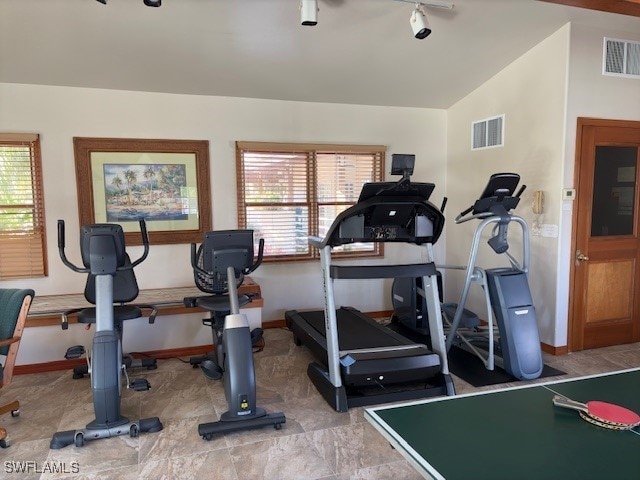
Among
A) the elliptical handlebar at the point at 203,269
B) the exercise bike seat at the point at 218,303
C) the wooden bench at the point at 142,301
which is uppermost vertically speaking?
the elliptical handlebar at the point at 203,269

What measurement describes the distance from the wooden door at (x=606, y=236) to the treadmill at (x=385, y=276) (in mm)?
1856

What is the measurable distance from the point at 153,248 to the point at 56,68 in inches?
80.3

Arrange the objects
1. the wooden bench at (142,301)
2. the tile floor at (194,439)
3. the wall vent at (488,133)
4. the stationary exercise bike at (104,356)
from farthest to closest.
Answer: the wall vent at (488,133) < the wooden bench at (142,301) < the stationary exercise bike at (104,356) < the tile floor at (194,439)

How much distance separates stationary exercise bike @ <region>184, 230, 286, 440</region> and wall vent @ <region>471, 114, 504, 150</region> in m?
3.18

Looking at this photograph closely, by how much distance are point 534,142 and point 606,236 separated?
1246mm

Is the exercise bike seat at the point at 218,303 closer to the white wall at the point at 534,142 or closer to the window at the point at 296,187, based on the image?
the window at the point at 296,187

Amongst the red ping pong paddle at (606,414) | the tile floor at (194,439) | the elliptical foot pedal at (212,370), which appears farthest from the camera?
the elliptical foot pedal at (212,370)

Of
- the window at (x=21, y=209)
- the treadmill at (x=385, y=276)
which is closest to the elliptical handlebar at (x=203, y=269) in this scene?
the treadmill at (x=385, y=276)

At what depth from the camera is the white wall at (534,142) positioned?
4.29 metres

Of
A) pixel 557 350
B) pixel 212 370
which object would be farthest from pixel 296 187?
pixel 557 350

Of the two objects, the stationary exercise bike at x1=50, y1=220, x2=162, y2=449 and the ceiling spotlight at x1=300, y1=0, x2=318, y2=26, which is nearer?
the stationary exercise bike at x1=50, y1=220, x2=162, y2=449

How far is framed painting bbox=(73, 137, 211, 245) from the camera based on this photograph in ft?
15.7

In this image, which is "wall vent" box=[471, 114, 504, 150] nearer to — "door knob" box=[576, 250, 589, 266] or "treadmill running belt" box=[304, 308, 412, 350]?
"door knob" box=[576, 250, 589, 266]

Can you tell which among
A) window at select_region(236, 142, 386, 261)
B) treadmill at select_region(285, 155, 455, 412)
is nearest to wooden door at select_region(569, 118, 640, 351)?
treadmill at select_region(285, 155, 455, 412)
